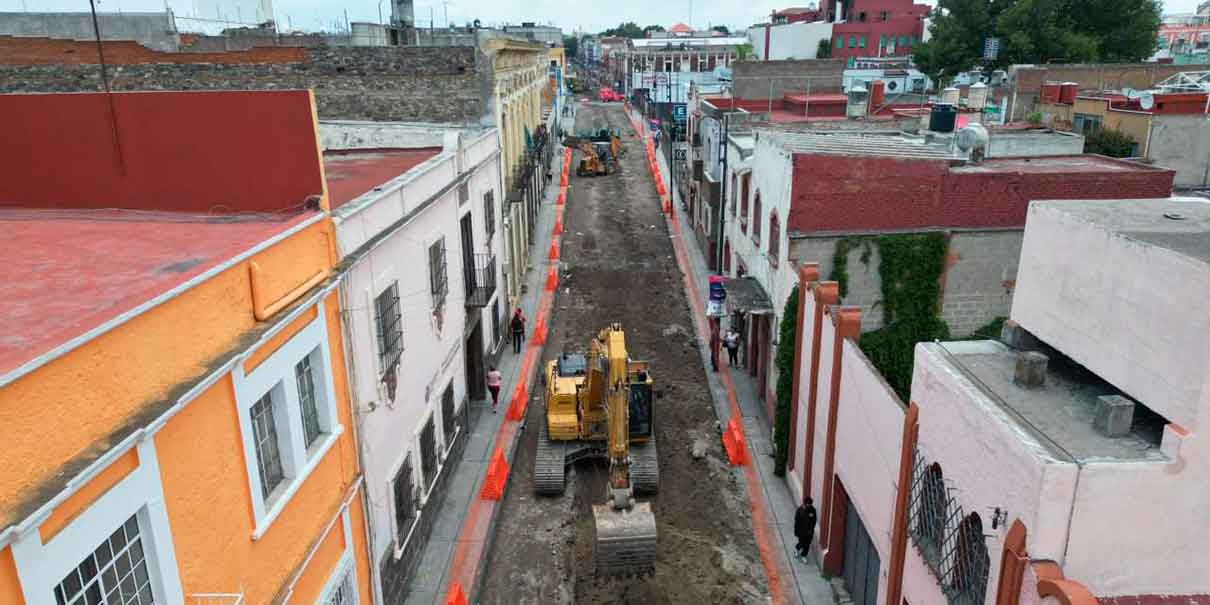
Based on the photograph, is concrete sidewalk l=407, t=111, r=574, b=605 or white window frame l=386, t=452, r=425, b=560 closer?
Result: white window frame l=386, t=452, r=425, b=560

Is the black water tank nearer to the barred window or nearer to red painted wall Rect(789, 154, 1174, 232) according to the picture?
red painted wall Rect(789, 154, 1174, 232)

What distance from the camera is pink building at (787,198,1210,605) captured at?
7.07 metres

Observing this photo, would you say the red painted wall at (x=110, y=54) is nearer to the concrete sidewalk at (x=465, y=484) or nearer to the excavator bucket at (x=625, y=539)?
the concrete sidewalk at (x=465, y=484)

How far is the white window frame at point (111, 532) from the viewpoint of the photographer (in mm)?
5340

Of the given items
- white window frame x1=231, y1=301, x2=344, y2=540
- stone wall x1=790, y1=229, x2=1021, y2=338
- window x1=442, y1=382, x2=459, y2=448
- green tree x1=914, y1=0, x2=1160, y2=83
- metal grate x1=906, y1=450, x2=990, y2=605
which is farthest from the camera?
green tree x1=914, y1=0, x2=1160, y2=83

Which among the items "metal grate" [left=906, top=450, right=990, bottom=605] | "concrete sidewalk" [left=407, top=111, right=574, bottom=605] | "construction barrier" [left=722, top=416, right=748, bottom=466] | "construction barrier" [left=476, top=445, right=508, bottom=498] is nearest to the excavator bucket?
"concrete sidewalk" [left=407, top=111, right=574, bottom=605]

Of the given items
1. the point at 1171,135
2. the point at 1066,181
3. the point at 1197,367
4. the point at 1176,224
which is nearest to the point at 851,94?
the point at 1171,135

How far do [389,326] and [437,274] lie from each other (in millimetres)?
3563

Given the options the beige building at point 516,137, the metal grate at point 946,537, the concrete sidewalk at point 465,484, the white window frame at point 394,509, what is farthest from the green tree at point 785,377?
the beige building at point 516,137

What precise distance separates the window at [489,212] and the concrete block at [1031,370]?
49.4ft

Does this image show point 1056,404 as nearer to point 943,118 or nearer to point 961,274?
point 961,274

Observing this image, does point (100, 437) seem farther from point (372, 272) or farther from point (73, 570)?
point (372, 272)

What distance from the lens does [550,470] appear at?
16531 millimetres

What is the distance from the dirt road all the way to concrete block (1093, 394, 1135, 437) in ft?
Result: 24.0
